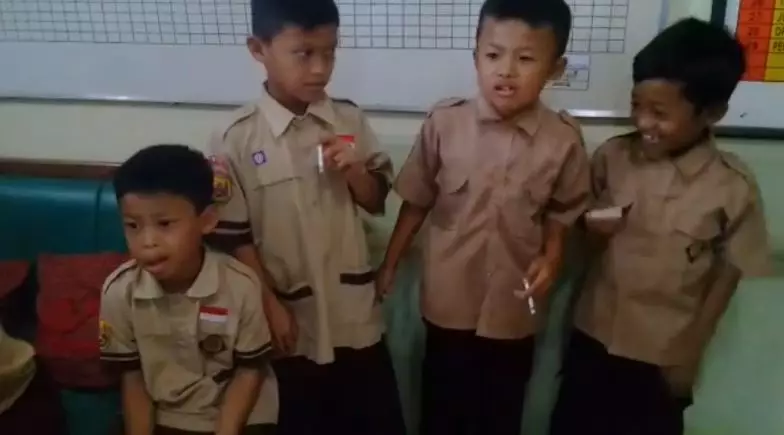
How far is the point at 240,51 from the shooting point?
5.98 feet

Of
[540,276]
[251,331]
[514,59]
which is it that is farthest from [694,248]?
[251,331]

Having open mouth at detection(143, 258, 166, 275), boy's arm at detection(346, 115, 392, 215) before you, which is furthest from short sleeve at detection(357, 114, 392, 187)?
open mouth at detection(143, 258, 166, 275)

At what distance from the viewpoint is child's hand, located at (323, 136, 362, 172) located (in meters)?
1.43

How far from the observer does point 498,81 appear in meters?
1.41

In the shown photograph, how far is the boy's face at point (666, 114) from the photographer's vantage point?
4.68 feet

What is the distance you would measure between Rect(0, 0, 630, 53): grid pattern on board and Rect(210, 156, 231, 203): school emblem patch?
0.44 meters

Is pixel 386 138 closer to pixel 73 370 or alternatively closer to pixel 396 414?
pixel 396 414

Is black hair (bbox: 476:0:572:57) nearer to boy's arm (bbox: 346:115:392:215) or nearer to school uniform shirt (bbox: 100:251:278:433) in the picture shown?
boy's arm (bbox: 346:115:392:215)

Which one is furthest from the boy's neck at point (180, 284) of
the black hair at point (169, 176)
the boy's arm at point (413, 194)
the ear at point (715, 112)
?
the ear at point (715, 112)

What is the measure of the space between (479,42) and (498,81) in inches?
3.7

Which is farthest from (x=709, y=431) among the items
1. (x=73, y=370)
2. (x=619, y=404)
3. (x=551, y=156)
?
(x=73, y=370)

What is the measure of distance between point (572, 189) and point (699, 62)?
31 cm

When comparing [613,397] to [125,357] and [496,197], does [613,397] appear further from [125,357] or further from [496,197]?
[125,357]

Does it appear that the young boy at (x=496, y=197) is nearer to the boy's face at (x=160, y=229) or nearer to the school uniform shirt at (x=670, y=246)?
the school uniform shirt at (x=670, y=246)
